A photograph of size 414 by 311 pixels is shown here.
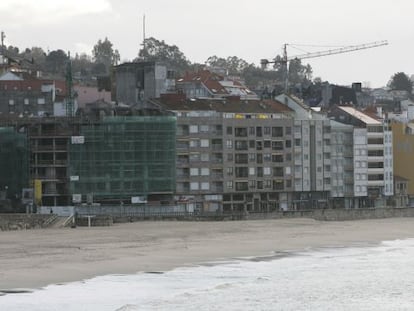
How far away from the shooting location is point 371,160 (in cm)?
11775

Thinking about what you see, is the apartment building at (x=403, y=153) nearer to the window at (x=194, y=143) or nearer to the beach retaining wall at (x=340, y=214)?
the beach retaining wall at (x=340, y=214)

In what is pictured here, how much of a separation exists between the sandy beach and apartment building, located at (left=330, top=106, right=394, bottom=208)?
21.1 meters

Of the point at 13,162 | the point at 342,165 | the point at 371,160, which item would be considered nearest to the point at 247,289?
the point at 13,162

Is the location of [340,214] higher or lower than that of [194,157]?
lower

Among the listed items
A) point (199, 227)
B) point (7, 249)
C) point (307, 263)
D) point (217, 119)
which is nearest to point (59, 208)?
point (199, 227)

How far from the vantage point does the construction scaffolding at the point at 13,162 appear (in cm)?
9138

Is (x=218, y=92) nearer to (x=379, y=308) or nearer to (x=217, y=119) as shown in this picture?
(x=217, y=119)

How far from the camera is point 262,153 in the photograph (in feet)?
349

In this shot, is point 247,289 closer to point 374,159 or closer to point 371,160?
point 371,160

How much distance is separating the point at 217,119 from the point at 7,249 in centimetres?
4979

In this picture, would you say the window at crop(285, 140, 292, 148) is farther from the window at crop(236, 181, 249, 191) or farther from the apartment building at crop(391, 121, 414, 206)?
the apartment building at crop(391, 121, 414, 206)

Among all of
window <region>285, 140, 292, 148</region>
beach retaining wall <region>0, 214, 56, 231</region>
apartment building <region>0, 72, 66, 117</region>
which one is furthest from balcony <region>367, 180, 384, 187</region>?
beach retaining wall <region>0, 214, 56, 231</region>

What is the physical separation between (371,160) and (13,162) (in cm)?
4638

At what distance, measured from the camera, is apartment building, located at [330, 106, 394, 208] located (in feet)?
382
